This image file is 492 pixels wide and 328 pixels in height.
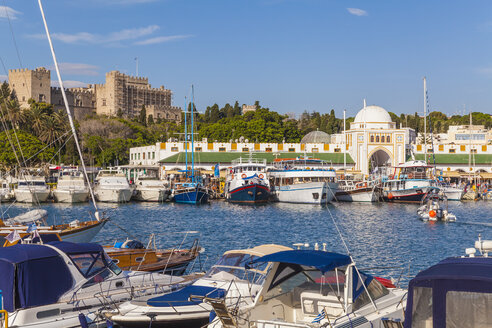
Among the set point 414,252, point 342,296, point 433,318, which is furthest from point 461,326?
point 414,252

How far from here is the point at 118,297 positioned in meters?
14.3

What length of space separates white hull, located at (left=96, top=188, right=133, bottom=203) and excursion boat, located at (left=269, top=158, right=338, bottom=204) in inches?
586

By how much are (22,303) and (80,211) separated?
38.9 m

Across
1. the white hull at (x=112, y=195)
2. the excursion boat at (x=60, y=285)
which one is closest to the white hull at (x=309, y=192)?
the white hull at (x=112, y=195)

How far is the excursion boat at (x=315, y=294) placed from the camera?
433 inches

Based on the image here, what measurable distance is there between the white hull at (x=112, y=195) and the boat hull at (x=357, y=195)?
20886 mm

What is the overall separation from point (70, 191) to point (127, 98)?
11697 cm

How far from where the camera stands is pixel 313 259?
1127 cm

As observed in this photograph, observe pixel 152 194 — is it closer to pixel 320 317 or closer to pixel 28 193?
pixel 28 193

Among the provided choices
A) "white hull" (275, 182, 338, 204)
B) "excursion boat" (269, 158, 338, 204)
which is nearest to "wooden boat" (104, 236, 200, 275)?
"excursion boat" (269, 158, 338, 204)

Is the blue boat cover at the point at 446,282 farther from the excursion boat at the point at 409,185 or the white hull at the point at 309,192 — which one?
the excursion boat at the point at 409,185

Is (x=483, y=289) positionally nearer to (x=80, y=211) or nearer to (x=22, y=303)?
(x=22, y=303)

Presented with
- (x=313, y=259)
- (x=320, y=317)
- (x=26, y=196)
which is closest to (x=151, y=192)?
(x=26, y=196)

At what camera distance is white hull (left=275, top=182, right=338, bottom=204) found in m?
57.8
